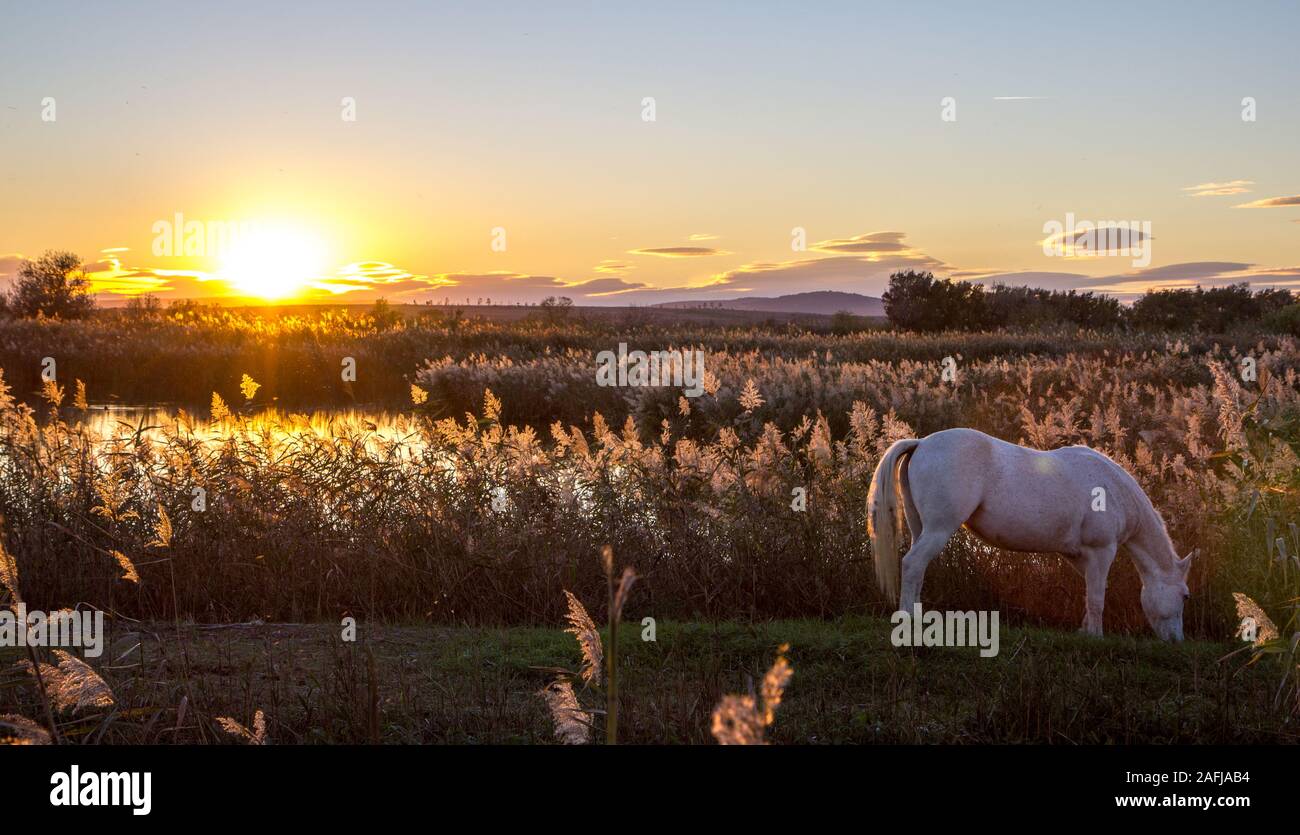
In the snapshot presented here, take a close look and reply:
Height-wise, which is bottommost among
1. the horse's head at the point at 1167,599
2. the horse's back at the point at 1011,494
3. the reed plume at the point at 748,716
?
the horse's head at the point at 1167,599

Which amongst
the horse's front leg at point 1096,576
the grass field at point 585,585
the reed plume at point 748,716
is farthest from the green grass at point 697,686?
the reed plume at point 748,716

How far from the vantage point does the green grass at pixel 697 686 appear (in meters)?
5.61

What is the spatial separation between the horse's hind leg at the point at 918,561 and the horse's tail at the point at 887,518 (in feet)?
0.37

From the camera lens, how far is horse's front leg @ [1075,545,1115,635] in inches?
338

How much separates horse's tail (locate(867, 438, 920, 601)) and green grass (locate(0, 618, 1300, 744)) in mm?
503

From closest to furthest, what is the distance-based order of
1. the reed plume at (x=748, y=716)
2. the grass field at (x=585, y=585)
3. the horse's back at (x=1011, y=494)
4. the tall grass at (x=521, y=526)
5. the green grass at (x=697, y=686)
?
the reed plume at (x=748, y=716) → the green grass at (x=697, y=686) → the grass field at (x=585, y=585) → the horse's back at (x=1011, y=494) → the tall grass at (x=521, y=526)

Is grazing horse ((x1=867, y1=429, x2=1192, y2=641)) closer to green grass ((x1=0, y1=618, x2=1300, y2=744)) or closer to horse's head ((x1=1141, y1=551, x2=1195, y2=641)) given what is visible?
horse's head ((x1=1141, y1=551, x2=1195, y2=641))

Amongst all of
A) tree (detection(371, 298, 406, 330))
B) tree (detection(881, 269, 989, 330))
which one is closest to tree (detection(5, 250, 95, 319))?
tree (detection(371, 298, 406, 330))

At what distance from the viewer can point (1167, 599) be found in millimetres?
8633

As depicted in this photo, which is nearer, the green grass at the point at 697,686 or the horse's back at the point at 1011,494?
the green grass at the point at 697,686

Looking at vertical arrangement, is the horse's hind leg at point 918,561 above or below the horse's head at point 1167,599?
above

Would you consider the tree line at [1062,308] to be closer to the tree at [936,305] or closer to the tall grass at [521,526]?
the tree at [936,305]

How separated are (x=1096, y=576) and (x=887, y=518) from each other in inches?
73.6
